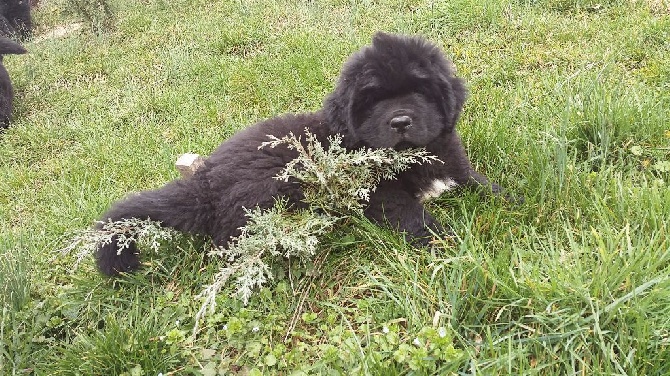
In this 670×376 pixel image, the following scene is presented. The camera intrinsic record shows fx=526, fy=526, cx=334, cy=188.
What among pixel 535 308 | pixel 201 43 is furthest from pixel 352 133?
pixel 201 43

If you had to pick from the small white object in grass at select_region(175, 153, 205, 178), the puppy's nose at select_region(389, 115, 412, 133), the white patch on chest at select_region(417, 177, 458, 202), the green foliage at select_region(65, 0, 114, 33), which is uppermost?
the green foliage at select_region(65, 0, 114, 33)

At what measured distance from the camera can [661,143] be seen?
9.31 feet

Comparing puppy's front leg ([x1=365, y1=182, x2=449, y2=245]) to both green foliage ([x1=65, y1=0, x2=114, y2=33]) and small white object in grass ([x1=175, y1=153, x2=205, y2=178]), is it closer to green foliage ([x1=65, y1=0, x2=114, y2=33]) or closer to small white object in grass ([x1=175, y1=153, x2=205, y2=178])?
small white object in grass ([x1=175, y1=153, x2=205, y2=178])

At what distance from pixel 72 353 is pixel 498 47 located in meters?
4.11

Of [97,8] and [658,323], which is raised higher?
[97,8]

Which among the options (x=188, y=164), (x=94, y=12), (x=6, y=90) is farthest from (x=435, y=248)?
(x=94, y=12)

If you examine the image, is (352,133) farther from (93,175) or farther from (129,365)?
(93,175)

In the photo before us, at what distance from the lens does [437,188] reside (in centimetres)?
297

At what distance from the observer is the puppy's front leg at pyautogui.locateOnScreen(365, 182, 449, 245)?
8.68 ft

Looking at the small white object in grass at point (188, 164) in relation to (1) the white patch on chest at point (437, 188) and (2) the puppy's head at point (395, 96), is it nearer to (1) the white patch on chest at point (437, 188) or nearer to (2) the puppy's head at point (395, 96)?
(2) the puppy's head at point (395, 96)

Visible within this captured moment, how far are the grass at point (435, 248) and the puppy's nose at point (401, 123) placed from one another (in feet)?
1.70

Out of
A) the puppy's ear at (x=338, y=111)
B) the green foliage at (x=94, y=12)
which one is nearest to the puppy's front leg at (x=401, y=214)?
the puppy's ear at (x=338, y=111)

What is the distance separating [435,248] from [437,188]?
0.54 meters

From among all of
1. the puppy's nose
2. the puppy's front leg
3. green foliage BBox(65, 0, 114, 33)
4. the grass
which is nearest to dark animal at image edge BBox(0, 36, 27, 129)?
the grass
